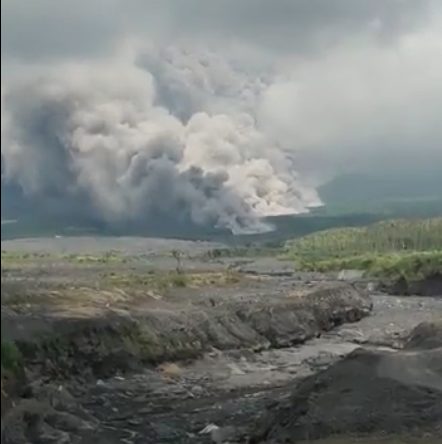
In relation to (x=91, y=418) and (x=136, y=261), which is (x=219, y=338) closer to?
(x=91, y=418)

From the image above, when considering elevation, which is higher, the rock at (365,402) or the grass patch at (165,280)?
the rock at (365,402)

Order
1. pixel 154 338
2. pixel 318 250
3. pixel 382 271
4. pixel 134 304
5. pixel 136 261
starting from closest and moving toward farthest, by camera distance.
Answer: pixel 154 338
pixel 134 304
pixel 136 261
pixel 382 271
pixel 318 250

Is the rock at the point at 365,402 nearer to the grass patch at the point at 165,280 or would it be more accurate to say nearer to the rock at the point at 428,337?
the rock at the point at 428,337

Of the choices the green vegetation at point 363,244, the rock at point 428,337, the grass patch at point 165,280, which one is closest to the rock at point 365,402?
the rock at point 428,337

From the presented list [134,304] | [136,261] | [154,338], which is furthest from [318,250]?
[154,338]

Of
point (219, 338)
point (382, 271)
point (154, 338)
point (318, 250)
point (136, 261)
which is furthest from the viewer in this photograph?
point (318, 250)

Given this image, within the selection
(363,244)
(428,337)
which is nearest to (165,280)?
(428,337)

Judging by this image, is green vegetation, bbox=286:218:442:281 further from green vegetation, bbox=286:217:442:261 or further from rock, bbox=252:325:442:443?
rock, bbox=252:325:442:443

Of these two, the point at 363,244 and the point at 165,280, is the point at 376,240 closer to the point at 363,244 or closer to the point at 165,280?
the point at 363,244

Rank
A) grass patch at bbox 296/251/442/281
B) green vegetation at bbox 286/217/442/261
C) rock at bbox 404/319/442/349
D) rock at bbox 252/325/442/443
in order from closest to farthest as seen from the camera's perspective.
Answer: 1. rock at bbox 252/325/442/443
2. rock at bbox 404/319/442/349
3. grass patch at bbox 296/251/442/281
4. green vegetation at bbox 286/217/442/261

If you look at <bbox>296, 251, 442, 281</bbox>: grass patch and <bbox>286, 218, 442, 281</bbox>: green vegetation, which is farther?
<bbox>286, 218, 442, 281</bbox>: green vegetation

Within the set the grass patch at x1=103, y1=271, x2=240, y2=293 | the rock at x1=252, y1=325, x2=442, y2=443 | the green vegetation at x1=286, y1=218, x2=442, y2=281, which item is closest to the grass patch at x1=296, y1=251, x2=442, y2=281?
the green vegetation at x1=286, y1=218, x2=442, y2=281
